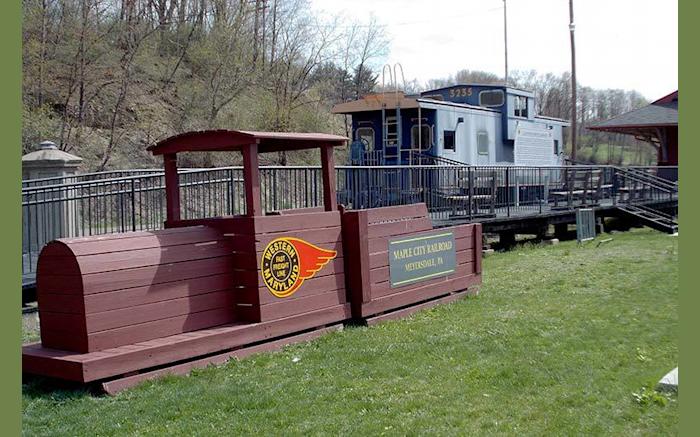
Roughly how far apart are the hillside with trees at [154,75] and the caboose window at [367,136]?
479 cm

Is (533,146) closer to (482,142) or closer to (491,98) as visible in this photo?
(491,98)

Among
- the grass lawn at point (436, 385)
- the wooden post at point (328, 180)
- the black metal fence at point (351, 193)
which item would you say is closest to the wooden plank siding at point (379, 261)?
the wooden post at point (328, 180)

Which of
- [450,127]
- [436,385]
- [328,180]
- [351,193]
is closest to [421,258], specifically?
[328,180]

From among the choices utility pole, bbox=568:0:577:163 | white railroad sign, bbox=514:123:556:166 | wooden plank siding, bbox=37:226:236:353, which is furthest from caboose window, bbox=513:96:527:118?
wooden plank siding, bbox=37:226:236:353

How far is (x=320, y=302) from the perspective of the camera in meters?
8.63

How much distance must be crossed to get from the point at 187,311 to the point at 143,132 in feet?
70.7

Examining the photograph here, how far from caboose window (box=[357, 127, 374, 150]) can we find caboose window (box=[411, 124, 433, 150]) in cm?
163

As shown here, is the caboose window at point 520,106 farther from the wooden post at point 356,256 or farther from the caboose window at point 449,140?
the wooden post at point 356,256

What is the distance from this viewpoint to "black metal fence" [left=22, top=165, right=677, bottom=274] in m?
12.4

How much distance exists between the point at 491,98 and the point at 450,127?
352 cm

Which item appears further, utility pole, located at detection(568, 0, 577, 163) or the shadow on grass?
utility pole, located at detection(568, 0, 577, 163)

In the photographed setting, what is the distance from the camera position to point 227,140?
7.94m

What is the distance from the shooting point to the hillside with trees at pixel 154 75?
78.5 ft

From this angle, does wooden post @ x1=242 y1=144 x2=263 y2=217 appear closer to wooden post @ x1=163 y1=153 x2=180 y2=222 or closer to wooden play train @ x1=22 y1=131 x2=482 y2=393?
wooden play train @ x1=22 y1=131 x2=482 y2=393
